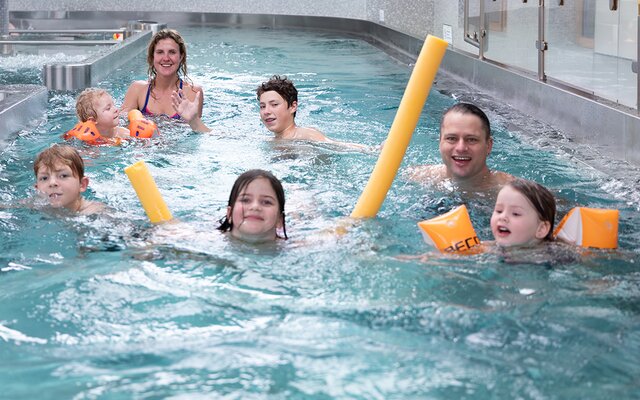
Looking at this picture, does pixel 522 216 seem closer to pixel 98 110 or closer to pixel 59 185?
pixel 59 185

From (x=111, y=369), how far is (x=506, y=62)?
6.89m

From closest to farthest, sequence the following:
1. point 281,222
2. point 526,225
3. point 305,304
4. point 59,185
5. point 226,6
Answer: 1. point 305,304
2. point 526,225
3. point 281,222
4. point 59,185
5. point 226,6

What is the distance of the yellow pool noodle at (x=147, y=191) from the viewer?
425 cm

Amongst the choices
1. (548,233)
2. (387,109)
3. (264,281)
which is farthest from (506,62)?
(264,281)

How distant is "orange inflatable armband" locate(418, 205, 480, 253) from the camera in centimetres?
400

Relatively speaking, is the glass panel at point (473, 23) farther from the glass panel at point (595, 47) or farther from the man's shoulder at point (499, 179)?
the man's shoulder at point (499, 179)

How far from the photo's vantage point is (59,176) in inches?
186

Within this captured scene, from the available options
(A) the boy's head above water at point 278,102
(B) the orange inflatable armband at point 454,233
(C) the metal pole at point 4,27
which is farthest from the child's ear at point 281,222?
(C) the metal pole at point 4,27

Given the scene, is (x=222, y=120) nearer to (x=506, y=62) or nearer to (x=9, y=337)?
(x=506, y=62)

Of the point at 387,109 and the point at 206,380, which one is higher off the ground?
the point at 387,109

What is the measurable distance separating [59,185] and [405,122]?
5.78 feet

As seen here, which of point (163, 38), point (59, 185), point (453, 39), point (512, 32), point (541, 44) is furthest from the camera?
point (453, 39)

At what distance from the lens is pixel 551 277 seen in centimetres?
376

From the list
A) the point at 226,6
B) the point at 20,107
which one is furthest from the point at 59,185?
the point at 226,6
